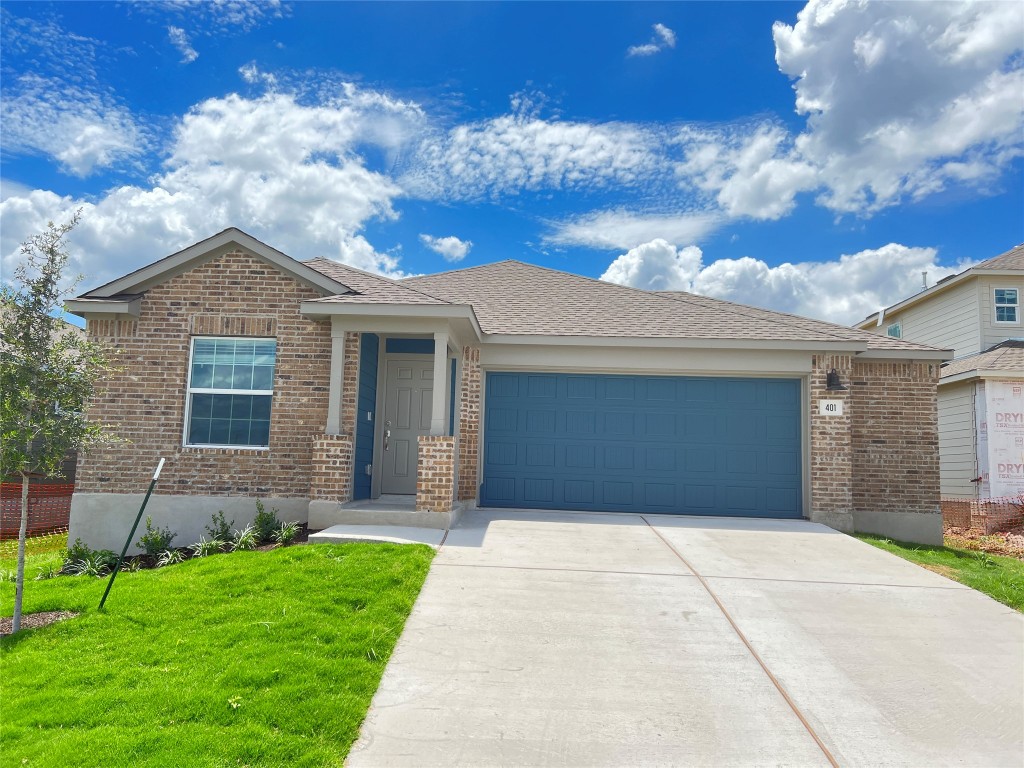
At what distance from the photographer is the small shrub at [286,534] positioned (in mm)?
8864

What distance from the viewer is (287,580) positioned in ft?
21.7

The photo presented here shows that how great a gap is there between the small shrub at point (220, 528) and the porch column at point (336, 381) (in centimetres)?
188

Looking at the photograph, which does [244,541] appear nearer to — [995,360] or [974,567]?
[974,567]

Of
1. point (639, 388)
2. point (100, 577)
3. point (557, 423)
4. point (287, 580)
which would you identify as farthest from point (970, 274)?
point (100, 577)

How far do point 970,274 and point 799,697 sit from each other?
16591mm

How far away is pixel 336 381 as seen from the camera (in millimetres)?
9859

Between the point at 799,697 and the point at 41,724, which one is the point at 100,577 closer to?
the point at 41,724

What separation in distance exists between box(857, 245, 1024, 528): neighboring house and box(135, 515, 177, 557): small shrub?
16.2 meters

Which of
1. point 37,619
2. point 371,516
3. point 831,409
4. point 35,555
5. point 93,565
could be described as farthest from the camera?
point 831,409

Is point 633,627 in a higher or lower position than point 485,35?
lower

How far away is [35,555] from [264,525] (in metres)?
4.14

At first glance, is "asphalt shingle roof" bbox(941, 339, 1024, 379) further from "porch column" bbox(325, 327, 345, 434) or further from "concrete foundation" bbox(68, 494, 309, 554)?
"concrete foundation" bbox(68, 494, 309, 554)

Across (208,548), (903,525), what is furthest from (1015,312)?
(208,548)

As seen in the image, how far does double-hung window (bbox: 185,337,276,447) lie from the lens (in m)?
10.2
